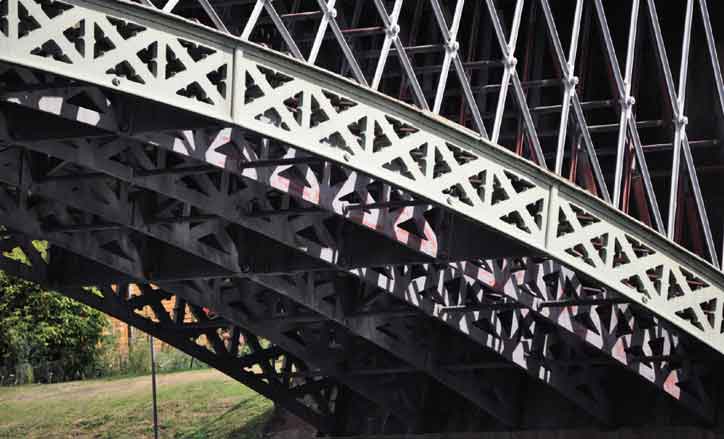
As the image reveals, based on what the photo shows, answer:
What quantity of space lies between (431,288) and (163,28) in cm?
958

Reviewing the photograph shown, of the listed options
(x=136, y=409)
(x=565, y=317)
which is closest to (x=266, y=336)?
(x=565, y=317)

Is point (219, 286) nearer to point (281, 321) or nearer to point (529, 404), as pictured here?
point (281, 321)

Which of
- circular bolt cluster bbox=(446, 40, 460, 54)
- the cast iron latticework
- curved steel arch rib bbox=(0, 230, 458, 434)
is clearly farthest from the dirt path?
circular bolt cluster bbox=(446, 40, 460, 54)

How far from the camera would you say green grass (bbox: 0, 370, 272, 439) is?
2256 inches

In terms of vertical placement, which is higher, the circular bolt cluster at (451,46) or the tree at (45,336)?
the circular bolt cluster at (451,46)

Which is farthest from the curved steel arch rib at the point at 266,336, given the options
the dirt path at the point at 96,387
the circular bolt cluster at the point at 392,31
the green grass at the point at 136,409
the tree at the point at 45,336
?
the tree at the point at 45,336

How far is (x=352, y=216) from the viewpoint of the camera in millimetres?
25969

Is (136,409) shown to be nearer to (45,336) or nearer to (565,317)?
(45,336)

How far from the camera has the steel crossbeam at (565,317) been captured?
28.0m

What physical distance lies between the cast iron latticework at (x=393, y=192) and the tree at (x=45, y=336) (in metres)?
40.1

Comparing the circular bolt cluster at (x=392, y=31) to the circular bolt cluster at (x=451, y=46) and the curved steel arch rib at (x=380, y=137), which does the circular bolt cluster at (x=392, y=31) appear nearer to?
the circular bolt cluster at (x=451, y=46)

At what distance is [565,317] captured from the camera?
28.7 meters

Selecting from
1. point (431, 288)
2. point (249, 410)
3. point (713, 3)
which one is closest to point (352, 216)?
point (431, 288)

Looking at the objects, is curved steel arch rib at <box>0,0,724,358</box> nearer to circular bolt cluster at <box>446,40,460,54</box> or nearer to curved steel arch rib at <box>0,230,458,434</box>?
circular bolt cluster at <box>446,40,460,54</box>
